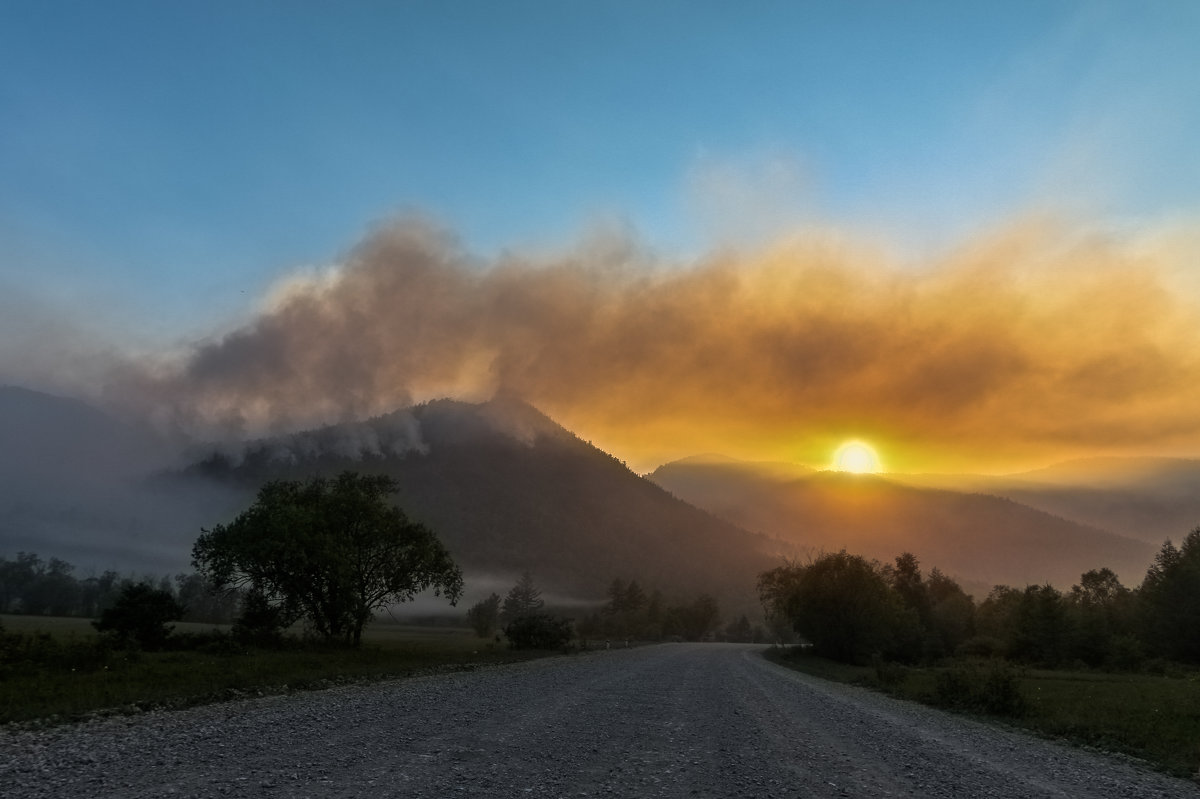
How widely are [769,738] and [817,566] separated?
7886 cm

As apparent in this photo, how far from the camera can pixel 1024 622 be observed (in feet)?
304

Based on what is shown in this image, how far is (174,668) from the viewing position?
30781 mm

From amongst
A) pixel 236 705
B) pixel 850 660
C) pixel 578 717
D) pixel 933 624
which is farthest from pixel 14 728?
pixel 933 624

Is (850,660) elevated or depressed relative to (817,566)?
depressed

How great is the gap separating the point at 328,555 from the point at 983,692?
134ft

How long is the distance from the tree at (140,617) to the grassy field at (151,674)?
4274 millimetres

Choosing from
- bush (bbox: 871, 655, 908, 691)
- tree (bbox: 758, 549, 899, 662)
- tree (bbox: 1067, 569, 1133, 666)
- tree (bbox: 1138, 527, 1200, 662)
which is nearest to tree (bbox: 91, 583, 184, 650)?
bush (bbox: 871, 655, 908, 691)

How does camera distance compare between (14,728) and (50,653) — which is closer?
(14,728)

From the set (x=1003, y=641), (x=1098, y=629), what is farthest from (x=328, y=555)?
(x=1003, y=641)

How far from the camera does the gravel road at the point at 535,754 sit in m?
11.7

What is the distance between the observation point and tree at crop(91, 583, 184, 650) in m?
41.7

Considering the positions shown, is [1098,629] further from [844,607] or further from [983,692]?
[983,692]

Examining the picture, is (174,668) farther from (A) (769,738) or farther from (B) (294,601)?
(A) (769,738)

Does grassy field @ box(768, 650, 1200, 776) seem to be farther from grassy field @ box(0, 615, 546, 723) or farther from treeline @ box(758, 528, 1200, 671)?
treeline @ box(758, 528, 1200, 671)
